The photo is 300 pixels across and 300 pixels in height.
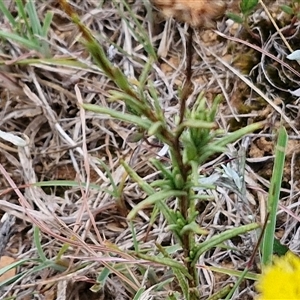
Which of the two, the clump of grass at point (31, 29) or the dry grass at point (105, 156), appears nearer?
the dry grass at point (105, 156)

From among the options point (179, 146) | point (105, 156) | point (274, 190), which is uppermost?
point (179, 146)

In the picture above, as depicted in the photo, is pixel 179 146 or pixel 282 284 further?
pixel 179 146

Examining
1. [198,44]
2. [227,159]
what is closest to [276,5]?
[198,44]

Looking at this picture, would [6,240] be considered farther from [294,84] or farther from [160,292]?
[294,84]

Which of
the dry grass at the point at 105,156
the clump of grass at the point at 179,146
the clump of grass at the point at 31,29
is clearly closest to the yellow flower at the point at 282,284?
the clump of grass at the point at 179,146

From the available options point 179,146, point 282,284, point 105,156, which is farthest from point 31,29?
point 282,284

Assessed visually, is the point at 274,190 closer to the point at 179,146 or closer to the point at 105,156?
the point at 179,146

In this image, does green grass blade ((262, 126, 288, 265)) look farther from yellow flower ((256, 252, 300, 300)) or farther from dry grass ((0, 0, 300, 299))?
yellow flower ((256, 252, 300, 300))

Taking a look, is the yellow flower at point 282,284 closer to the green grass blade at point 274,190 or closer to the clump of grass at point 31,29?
the green grass blade at point 274,190

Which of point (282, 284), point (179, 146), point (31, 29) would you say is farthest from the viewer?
point (31, 29)
